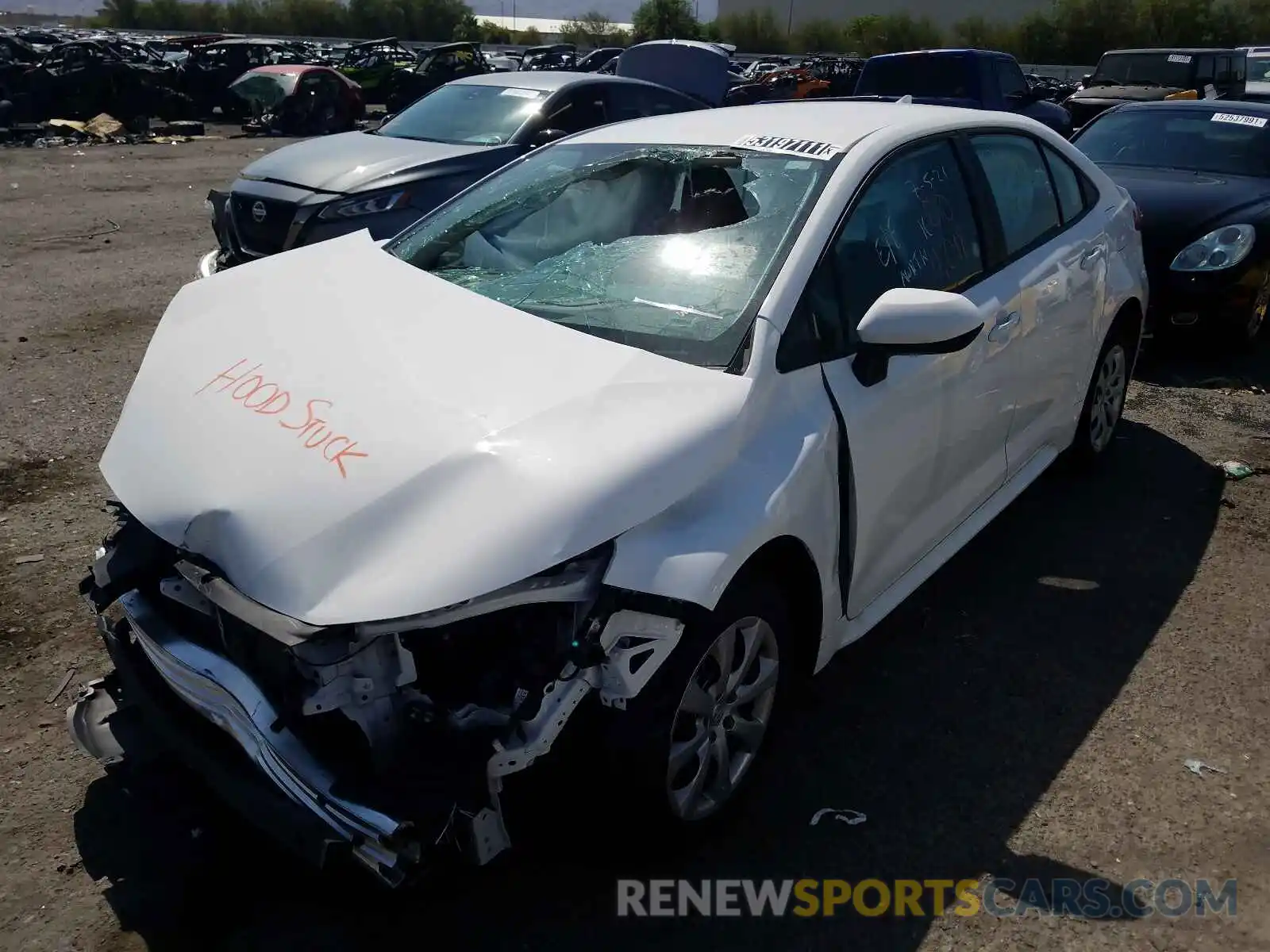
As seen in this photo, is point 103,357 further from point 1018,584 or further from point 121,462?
point 1018,584

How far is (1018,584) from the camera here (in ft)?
13.2

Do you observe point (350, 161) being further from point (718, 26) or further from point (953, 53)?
point (718, 26)

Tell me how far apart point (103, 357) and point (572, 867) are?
5.20m

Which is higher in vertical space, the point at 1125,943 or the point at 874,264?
the point at 874,264

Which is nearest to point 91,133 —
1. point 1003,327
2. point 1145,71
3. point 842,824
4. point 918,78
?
point 918,78

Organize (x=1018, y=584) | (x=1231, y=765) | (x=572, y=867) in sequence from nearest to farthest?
(x=572, y=867) → (x=1231, y=765) → (x=1018, y=584)

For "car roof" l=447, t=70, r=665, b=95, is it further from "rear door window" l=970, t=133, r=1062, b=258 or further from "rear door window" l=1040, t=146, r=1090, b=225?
"rear door window" l=970, t=133, r=1062, b=258

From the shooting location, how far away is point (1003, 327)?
3525mm

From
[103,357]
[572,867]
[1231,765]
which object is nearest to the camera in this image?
[572,867]

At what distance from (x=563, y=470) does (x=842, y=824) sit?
131 centimetres

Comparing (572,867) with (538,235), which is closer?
(572,867)

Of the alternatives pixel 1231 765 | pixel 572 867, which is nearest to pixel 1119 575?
pixel 1231 765

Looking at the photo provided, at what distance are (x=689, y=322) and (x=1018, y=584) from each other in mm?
2000

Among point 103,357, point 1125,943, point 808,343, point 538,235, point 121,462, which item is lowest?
point 1125,943
